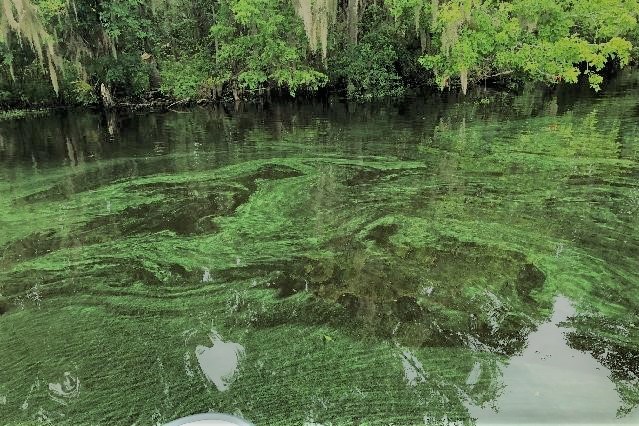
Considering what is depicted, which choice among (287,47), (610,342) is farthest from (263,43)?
(610,342)

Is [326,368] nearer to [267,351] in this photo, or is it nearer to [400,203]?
[267,351]

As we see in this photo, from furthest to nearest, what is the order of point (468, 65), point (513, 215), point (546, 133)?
point (468, 65)
point (546, 133)
point (513, 215)

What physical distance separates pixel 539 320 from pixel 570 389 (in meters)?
0.67

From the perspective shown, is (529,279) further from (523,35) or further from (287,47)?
(287,47)

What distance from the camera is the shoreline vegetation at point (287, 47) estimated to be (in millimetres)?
10891

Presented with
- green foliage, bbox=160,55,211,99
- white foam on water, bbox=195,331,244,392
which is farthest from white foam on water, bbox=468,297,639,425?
green foliage, bbox=160,55,211,99

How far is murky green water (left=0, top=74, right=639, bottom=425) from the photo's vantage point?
2611mm

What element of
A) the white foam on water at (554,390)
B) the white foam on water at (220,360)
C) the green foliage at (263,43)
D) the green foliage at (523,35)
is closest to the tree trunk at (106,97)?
the green foliage at (263,43)

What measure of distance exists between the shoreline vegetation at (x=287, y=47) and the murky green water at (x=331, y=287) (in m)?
4.47

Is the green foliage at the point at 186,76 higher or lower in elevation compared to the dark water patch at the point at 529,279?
higher

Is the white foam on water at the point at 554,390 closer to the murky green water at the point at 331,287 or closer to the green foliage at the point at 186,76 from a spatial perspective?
the murky green water at the point at 331,287

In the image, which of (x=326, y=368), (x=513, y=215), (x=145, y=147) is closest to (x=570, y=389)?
(x=326, y=368)

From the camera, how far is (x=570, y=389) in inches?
102

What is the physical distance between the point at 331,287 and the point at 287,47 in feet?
32.4
